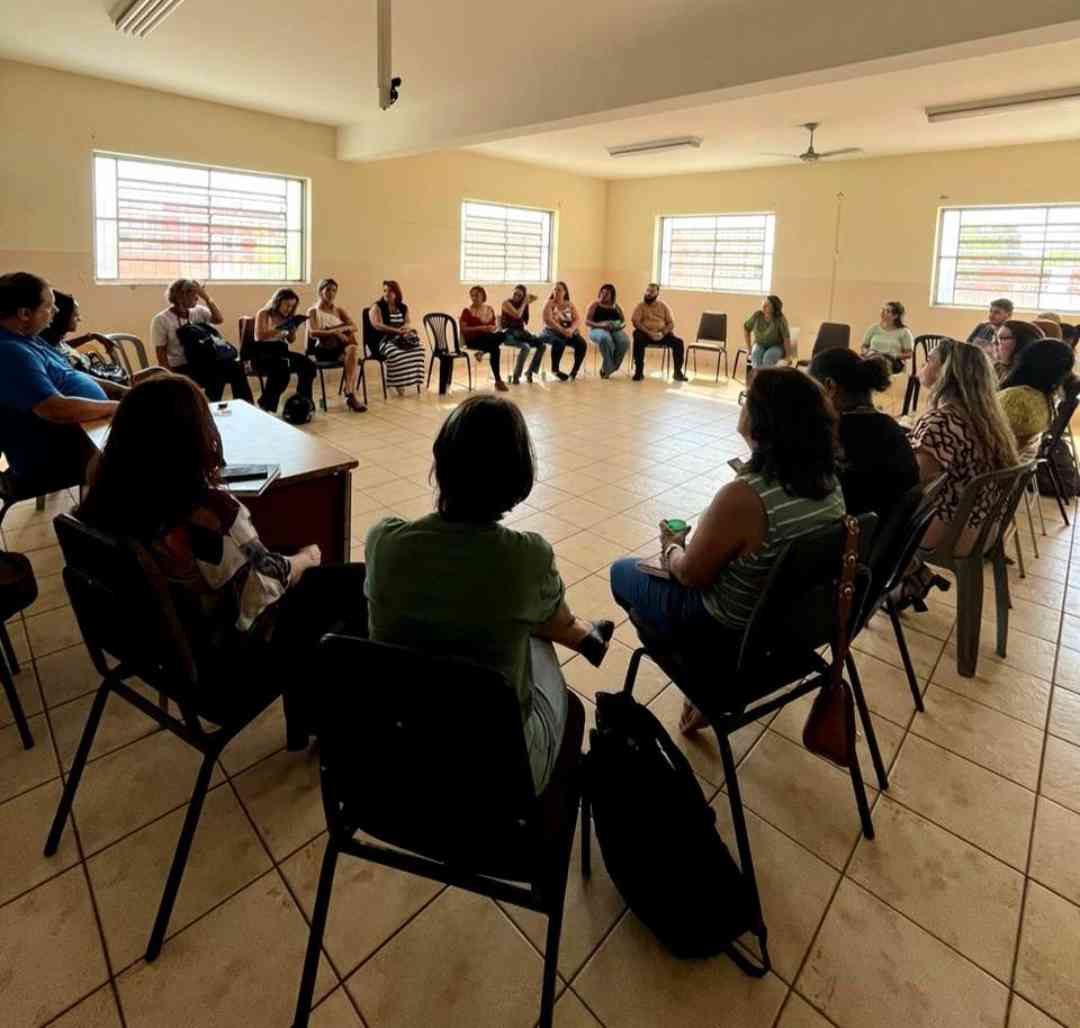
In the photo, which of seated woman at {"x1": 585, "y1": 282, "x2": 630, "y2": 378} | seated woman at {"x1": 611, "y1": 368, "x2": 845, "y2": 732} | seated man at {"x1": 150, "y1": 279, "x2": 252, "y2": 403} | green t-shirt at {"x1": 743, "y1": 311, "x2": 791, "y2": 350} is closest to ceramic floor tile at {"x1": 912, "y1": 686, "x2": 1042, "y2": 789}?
seated woman at {"x1": 611, "y1": 368, "x2": 845, "y2": 732}

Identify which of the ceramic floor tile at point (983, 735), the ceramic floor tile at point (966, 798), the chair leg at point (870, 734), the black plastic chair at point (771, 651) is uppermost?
the black plastic chair at point (771, 651)

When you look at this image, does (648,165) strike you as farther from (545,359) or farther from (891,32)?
(891,32)

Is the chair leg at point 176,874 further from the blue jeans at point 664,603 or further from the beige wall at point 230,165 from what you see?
the beige wall at point 230,165

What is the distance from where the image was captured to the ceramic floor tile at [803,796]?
1.63 meters

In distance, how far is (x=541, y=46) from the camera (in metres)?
4.32

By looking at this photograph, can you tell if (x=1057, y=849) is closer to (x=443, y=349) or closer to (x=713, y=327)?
(x=443, y=349)

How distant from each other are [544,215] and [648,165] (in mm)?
1595

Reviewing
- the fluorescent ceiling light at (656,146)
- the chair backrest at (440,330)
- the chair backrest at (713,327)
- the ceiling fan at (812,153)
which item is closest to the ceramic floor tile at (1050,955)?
the chair backrest at (440,330)

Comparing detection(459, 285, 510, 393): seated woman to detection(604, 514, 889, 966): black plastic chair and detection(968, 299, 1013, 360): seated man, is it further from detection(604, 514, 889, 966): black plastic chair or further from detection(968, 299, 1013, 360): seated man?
detection(604, 514, 889, 966): black plastic chair

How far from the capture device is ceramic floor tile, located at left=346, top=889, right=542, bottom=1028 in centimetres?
123

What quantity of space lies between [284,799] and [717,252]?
955 centimetres

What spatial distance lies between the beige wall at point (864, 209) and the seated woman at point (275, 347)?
19.7 ft

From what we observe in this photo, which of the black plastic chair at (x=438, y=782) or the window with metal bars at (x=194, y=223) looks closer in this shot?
the black plastic chair at (x=438, y=782)

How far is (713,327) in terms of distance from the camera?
29.3 ft
